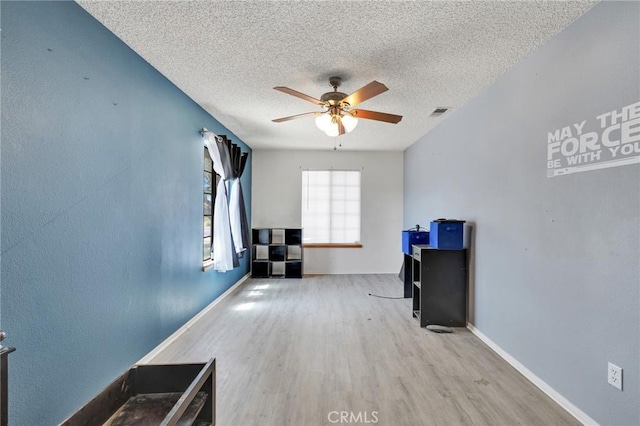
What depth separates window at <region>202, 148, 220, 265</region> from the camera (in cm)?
395

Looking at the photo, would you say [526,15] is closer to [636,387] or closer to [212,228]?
[636,387]

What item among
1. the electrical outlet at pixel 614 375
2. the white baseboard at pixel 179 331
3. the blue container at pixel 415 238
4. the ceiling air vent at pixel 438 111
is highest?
the ceiling air vent at pixel 438 111

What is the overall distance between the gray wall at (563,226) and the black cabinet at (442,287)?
0.56 feet

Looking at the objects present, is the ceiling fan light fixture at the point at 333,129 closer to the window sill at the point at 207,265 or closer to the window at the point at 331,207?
the window sill at the point at 207,265

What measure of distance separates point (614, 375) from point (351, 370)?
1.64 metres

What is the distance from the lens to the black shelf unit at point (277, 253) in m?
5.78

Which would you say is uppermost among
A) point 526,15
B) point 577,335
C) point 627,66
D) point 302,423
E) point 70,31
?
point 526,15

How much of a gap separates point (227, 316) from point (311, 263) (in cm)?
272

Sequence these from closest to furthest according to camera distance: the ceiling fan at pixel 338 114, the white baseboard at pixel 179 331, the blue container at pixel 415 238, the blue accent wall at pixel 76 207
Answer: the blue accent wall at pixel 76 207
the white baseboard at pixel 179 331
the ceiling fan at pixel 338 114
the blue container at pixel 415 238

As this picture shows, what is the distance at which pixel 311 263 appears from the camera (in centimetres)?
617

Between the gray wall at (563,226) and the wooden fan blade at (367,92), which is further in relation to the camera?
the wooden fan blade at (367,92)

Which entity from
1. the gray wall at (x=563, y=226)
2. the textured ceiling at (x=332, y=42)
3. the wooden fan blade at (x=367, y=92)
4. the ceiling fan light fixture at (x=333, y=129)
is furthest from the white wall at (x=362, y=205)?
the wooden fan blade at (x=367, y=92)

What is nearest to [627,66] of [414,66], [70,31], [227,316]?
[414,66]

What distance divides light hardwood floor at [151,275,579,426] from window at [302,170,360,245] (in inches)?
92.2
